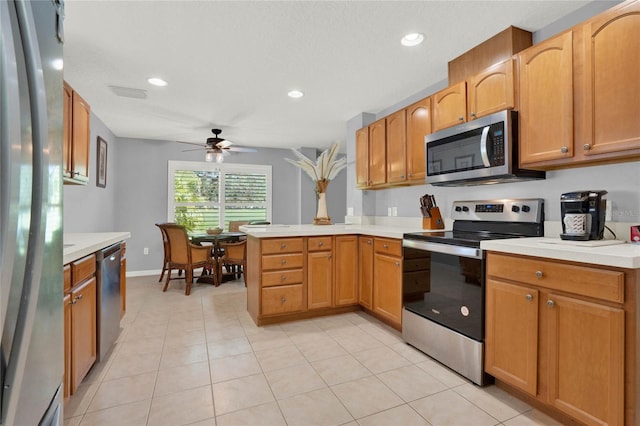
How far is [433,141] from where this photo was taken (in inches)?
108

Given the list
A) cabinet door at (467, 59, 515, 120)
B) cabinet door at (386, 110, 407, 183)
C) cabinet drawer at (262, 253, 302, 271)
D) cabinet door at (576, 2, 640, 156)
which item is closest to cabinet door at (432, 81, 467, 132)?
cabinet door at (467, 59, 515, 120)

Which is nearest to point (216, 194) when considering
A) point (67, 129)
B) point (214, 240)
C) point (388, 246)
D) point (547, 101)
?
point (214, 240)

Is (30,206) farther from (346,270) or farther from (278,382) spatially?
(346,270)

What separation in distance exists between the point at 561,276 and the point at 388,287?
1472mm

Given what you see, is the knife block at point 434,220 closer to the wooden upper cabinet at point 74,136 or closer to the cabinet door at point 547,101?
the cabinet door at point 547,101

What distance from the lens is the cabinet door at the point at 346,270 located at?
10.6 feet

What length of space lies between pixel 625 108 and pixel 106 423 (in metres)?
3.07

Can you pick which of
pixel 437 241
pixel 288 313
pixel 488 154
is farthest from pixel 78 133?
pixel 488 154

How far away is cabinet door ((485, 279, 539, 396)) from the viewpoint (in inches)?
65.9

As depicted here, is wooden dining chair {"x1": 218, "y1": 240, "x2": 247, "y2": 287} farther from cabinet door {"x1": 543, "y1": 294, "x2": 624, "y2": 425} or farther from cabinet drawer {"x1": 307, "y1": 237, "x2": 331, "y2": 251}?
cabinet door {"x1": 543, "y1": 294, "x2": 624, "y2": 425}

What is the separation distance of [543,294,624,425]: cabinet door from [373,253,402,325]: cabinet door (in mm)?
1219

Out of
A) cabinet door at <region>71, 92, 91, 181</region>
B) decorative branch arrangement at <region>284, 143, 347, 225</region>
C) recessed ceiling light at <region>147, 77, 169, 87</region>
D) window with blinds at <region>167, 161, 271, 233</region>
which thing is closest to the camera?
cabinet door at <region>71, 92, 91, 181</region>

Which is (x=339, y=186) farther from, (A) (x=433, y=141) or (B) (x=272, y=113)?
(A) (x=433, y=141)

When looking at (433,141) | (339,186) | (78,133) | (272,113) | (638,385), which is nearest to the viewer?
(638,385)
